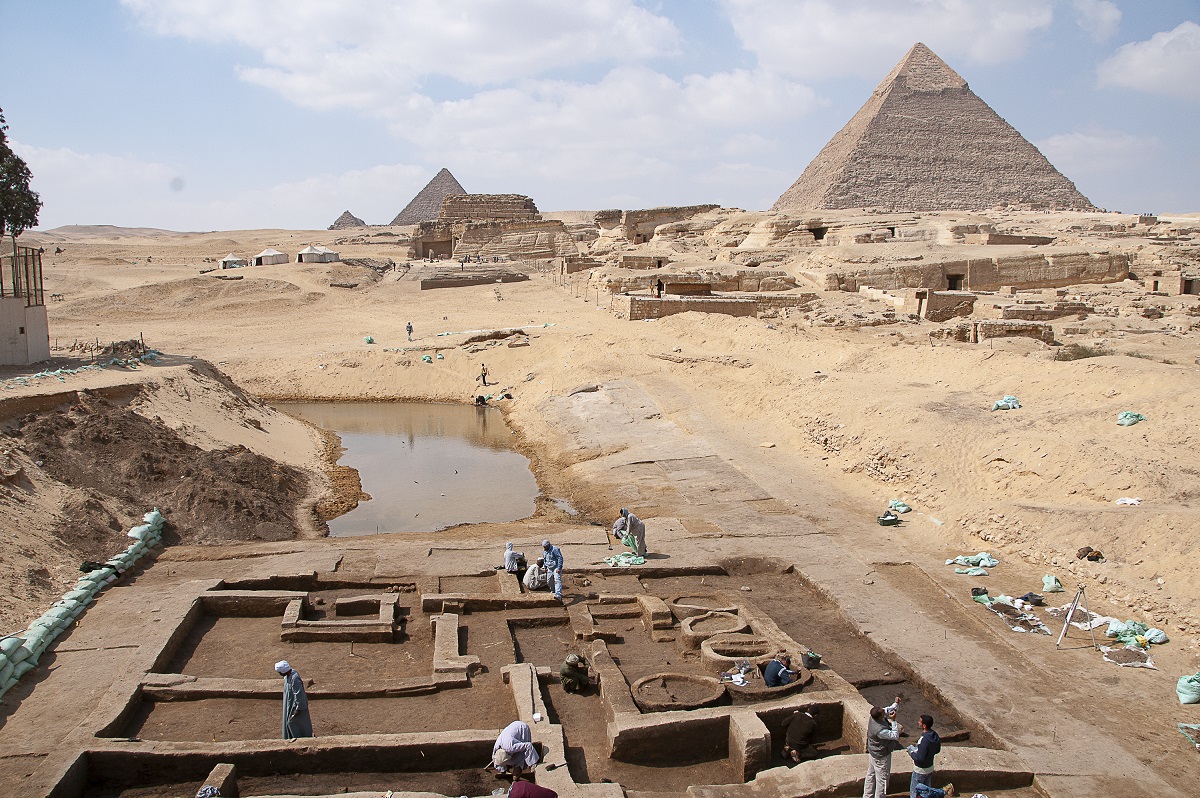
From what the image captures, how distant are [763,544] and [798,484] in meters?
2.72

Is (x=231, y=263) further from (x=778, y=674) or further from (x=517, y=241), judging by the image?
(x=778, y=674)

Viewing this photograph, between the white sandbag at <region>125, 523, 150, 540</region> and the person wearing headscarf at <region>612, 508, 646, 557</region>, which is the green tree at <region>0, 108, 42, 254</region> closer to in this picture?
the white sandbag at <region>125, 523, 150, 540</region>

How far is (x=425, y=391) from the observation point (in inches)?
A: 918

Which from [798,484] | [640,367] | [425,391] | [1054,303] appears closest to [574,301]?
[425,391]

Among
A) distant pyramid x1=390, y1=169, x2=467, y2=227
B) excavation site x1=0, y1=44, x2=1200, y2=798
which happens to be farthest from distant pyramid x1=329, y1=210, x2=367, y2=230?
excavation site x1=0, y1=44, x2=1200, y2=798

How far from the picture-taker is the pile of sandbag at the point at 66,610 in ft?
23.3

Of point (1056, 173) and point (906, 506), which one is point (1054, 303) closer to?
point (906, 506)

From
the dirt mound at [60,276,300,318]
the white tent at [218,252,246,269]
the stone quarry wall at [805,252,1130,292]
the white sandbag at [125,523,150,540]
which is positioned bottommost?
the white sandbag at [125,523,150,540]

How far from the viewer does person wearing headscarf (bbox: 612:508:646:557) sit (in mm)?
10117

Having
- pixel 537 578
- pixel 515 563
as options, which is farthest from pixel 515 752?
pixel 515 563

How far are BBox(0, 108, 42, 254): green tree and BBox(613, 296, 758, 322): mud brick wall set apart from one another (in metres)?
15.0

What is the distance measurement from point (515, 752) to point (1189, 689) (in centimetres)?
543

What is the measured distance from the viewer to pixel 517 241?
45.2 metres

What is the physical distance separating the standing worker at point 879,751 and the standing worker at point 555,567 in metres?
4.09
